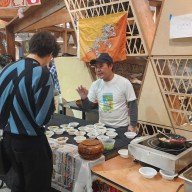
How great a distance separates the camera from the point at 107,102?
8.08 feet

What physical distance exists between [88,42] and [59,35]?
3.10m

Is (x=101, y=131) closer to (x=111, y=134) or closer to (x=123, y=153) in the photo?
(x=111, y=134)

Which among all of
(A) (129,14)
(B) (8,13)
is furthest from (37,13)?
(A) (129,14)

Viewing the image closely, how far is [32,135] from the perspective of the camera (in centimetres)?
156

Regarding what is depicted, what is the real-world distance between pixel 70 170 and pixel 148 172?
581 mm

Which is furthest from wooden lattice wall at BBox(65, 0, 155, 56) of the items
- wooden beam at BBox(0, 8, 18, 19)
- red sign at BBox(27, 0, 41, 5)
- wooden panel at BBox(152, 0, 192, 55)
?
wooden beam at BBox(0, 8, 18, 19)

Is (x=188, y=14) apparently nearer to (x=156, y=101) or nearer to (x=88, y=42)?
(x=156, y=101)

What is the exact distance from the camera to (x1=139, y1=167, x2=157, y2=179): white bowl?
4.58 ft

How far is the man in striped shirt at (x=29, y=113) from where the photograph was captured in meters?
1.50

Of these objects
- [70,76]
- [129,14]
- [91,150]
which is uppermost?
[129,14]

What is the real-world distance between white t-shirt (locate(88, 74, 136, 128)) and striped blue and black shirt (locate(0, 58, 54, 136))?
97 centimetres

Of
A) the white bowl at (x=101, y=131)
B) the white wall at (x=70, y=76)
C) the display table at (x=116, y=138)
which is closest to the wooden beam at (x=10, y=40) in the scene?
the white wall at (x=70, y=76)

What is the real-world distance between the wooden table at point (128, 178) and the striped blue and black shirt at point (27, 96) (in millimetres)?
493

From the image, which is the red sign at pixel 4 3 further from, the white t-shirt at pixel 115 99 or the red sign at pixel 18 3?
the white t-shirt at pixel 115 99
